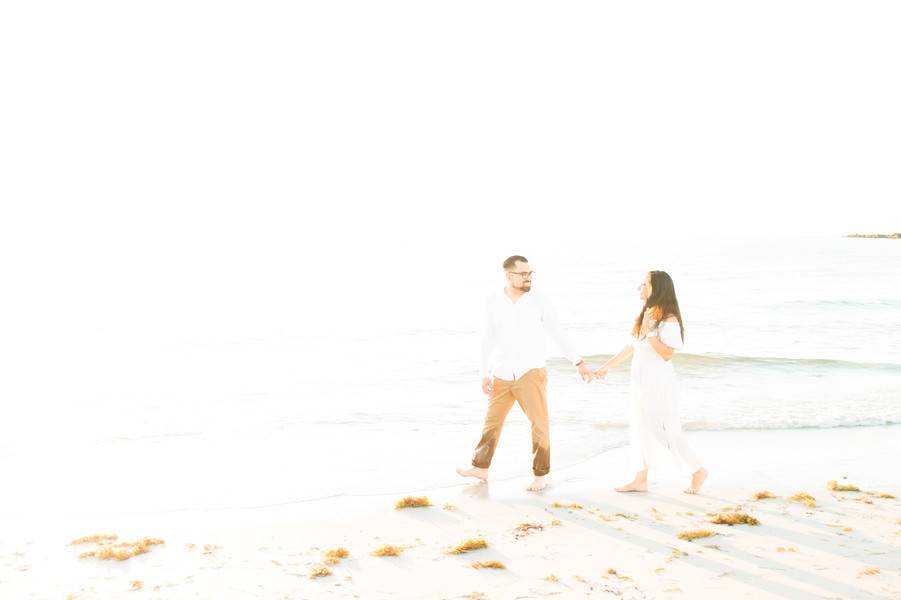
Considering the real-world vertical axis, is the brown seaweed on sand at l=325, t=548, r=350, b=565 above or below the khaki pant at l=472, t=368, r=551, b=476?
below

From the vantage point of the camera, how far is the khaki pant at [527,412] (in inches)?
253

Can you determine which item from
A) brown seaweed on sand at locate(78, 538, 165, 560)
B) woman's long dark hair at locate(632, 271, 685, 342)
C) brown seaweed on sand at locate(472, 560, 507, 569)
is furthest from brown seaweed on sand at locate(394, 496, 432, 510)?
woman's long dark hair at locate(632, 271, 685, 342)

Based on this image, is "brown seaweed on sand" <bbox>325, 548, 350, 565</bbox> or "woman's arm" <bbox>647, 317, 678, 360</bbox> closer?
"brown seaweed on sand" <bbox>325, 548, 350, 565</bbox>

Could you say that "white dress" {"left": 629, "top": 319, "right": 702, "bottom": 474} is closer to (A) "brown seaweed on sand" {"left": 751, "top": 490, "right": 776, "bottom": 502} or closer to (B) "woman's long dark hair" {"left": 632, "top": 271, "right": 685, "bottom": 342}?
(B) "woman's long dark hair" {"left": 632, "top": 271, "right": 685, "bottom": 342}

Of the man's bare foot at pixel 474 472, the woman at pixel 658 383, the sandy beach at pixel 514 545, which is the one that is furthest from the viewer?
the man's bare foot at pixel 474 472

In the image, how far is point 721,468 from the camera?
24.0 feet

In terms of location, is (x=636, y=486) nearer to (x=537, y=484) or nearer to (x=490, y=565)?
(x=537, y=484)

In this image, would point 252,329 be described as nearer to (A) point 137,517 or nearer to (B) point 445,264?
(A) point 137,517

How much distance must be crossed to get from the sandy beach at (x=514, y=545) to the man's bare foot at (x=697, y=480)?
11 cm

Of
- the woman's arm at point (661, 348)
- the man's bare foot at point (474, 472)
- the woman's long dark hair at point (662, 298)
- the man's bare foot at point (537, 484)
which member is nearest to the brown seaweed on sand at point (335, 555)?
the man's bare foot at point (474, 472)

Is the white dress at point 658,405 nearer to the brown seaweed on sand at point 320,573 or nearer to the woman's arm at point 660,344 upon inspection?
the woman's arm at point 660,344

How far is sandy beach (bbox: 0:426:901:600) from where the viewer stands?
4.38m

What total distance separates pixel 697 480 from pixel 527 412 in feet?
5.34

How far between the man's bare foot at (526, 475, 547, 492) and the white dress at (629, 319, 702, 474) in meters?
1.01
